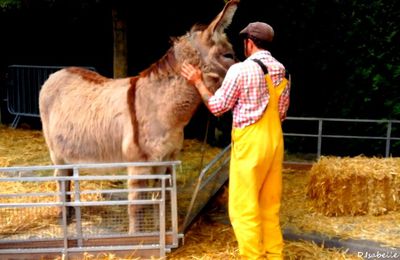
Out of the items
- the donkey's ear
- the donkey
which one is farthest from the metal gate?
the donkey's ear

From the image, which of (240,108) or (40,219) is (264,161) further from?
(40,219)

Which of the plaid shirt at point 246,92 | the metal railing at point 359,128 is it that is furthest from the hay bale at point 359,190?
the plaid shirt at point 246,92

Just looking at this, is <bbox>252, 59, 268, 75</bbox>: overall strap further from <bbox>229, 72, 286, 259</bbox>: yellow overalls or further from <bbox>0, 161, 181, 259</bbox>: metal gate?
<bbox>0, 161, 181, 259</bbox>: metal gate

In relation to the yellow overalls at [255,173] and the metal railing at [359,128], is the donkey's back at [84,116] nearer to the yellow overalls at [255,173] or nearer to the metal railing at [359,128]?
the yellow overalls at [255,173]

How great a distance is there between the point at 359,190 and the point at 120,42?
413cm

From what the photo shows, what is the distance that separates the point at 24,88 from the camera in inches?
356

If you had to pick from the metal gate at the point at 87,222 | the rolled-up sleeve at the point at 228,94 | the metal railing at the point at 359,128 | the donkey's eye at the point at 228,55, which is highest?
the donkey's eye at the point at 228,55

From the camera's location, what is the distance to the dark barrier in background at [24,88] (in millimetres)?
8945

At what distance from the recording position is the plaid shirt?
10.4 feet

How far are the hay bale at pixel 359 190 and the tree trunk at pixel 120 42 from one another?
360 centimetres

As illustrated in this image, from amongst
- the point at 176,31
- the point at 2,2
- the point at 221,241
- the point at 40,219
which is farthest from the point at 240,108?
the point at 176,31

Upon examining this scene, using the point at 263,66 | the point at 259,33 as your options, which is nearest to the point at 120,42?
the point at 259,33

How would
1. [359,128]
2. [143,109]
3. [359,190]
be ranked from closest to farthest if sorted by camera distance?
[143,109] < [359,190] < [359,128]

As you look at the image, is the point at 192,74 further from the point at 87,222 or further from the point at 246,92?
the point at 87,222
